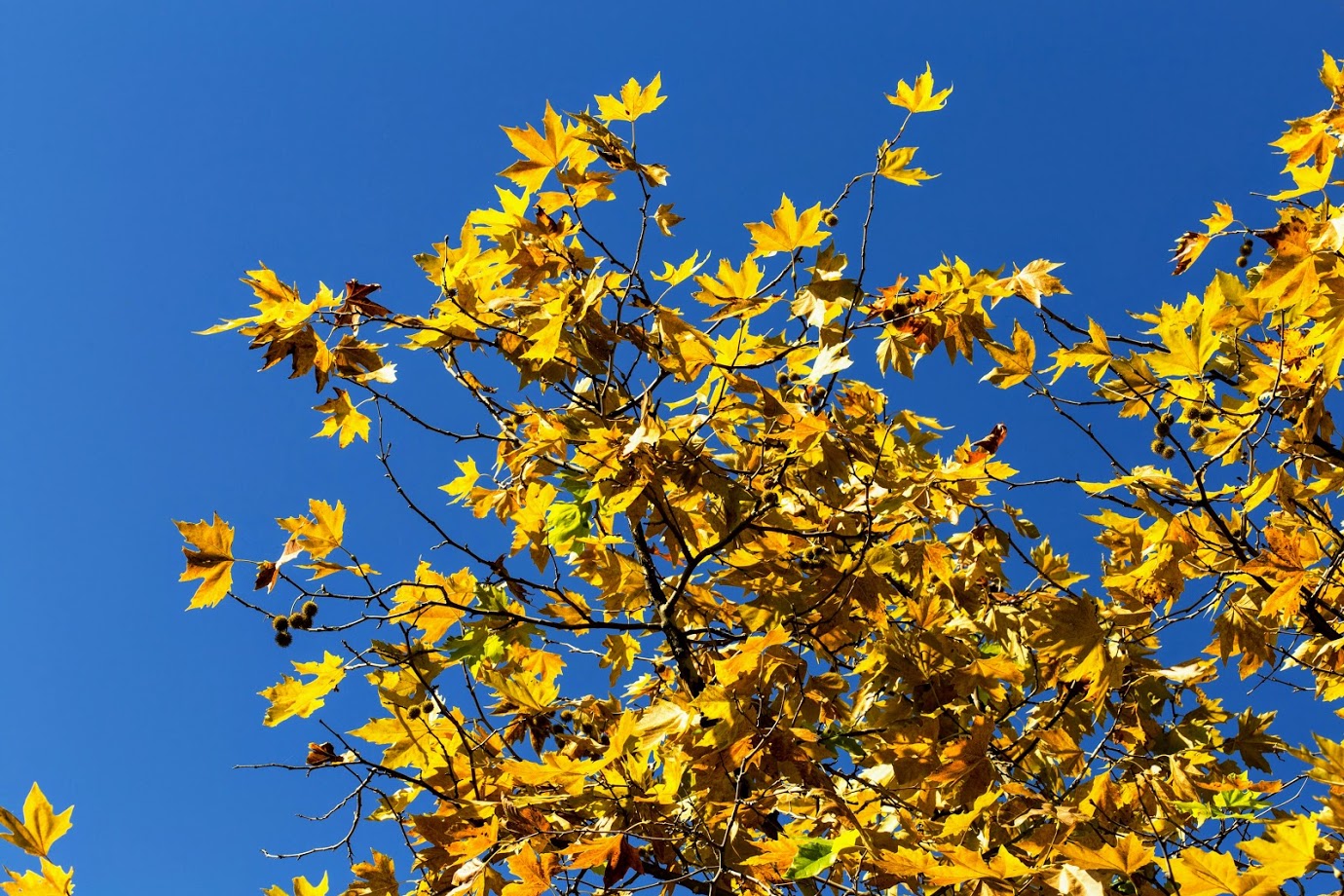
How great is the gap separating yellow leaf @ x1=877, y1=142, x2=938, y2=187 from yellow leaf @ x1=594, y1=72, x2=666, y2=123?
74cm

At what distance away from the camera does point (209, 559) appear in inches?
106

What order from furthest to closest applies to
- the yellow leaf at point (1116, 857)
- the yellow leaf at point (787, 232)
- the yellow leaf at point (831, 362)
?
the yellow leaf at point (787, 232) → the yellow leaf at point (831, 362) → the yellow leaf at point (1116, 857)

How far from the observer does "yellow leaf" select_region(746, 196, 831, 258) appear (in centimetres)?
292

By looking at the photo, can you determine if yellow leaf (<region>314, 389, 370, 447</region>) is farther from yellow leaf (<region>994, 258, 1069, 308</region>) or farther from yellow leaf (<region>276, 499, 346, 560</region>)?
yellow leaf (<region>994, 258, 1069, 308</region>)

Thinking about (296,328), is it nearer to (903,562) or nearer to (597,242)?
(597,242)

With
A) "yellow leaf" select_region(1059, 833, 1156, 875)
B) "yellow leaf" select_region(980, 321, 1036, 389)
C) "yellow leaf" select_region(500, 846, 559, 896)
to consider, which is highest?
"yellow leaf" select_region(980, 321, 1036, 389)

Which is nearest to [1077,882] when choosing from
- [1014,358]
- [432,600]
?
[1014,358]

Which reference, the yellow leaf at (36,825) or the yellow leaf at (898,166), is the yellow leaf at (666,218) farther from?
the yellow leaf at (36,825)

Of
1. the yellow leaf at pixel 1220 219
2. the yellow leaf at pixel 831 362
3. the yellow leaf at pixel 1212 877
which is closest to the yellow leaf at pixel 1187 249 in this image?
the yellow leaf at pixel 1220 219

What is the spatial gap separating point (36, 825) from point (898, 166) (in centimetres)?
297

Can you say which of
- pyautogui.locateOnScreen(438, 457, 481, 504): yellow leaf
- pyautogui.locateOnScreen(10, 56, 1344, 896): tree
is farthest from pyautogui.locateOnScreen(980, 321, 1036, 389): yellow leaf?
pyautogui.locateOnScreen(438, 457, 481, 504): yellow leaf

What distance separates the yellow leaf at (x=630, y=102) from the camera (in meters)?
3.18

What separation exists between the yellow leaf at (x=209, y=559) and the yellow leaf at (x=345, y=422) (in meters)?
0.75

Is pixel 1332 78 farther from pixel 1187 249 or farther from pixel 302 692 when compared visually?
pixel 302 692
